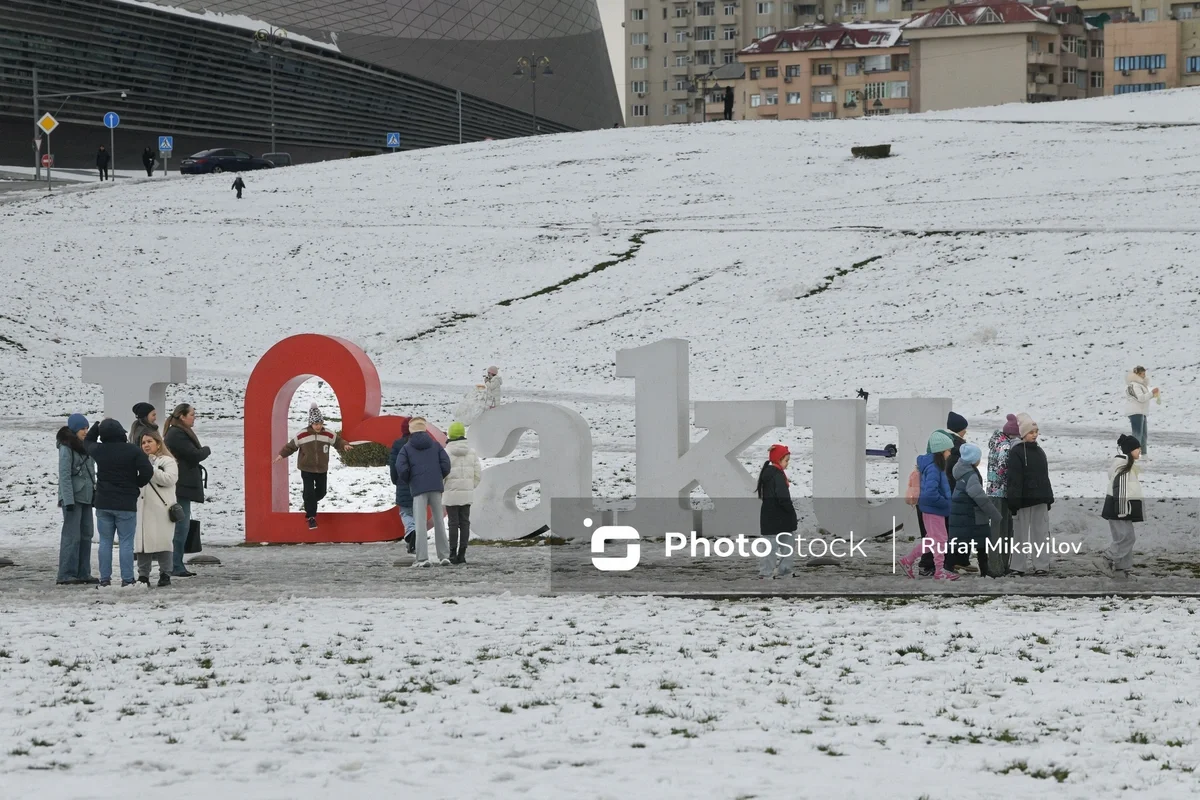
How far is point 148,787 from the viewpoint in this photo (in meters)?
7.30

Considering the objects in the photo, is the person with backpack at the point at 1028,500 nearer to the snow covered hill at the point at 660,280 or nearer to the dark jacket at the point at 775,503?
the dark jacket at the point at 775,503

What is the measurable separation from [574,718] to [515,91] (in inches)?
4252

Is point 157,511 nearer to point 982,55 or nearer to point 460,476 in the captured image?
point 460,476

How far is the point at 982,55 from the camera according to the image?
325 ft

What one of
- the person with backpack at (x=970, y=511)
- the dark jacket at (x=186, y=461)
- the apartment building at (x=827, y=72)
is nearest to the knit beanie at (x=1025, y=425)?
the person with backpack at (x=970, y=511)

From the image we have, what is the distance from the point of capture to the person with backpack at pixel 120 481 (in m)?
13.3

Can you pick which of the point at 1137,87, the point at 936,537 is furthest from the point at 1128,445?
the point at 1137,87

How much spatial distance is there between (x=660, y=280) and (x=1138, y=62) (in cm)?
7521

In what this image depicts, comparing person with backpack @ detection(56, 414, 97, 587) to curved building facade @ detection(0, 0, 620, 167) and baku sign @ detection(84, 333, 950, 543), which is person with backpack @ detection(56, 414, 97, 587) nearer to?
baku sign @ detection(84, 333, 950, 543)

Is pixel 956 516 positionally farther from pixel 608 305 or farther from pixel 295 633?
pixel 608 305

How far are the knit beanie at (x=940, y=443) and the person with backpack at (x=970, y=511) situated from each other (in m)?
0.25

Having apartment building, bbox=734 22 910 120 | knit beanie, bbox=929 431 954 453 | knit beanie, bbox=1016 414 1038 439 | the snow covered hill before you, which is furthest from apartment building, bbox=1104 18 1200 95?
knit beanie, bbox=929 431 954 453

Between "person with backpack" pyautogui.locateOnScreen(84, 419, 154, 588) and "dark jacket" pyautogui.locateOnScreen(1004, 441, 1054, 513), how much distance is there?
23.7 ft

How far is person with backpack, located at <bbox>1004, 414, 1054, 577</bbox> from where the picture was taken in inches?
529
